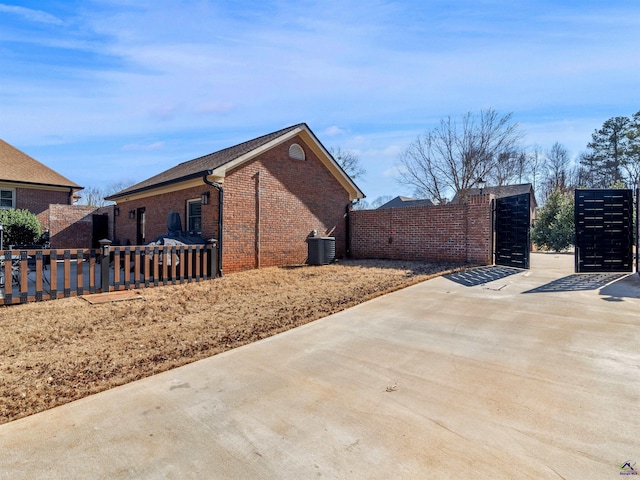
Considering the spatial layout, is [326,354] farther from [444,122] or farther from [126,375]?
[444,122]

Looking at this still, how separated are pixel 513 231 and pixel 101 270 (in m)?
10.2

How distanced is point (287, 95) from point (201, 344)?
918 cm

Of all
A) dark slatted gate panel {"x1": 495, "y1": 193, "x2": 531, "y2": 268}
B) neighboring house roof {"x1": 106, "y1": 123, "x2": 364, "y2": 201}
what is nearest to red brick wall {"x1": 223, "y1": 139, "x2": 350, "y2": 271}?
neighboring house roof {"x1": 106, "y1": 123, "x2": 364, "y2": 201}

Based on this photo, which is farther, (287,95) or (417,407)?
(287,95)

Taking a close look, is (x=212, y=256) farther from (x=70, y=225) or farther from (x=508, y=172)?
(x=508, y=172)

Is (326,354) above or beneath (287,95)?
beneath

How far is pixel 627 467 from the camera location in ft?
5.97

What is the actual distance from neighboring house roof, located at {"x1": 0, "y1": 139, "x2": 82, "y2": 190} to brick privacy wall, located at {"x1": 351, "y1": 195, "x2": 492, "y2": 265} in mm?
18296

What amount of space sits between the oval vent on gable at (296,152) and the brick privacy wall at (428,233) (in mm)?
3153

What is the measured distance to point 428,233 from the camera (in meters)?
11.1

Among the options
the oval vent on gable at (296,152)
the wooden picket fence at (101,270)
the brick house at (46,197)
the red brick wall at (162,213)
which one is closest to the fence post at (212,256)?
the wooden picket fence at (101,270)

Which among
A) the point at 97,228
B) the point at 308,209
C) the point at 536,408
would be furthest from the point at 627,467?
the point at 97,228

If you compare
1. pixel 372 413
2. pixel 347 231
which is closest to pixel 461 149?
pixel 347 231

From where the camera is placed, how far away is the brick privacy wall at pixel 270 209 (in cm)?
988
